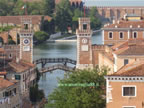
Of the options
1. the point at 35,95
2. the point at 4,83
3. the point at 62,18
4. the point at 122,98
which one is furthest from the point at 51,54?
the point at 122,98

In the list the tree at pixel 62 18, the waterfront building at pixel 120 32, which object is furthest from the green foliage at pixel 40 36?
the waterfront building at pixel 120 32

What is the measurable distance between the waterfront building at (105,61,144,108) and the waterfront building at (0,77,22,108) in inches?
347

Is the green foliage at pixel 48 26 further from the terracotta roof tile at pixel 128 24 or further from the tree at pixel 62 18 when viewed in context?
the terracotta roof tile at pixel 128 24

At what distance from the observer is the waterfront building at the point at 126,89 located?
26.1 meters

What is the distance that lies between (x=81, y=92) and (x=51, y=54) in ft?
185

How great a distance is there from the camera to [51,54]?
8781 centimetres

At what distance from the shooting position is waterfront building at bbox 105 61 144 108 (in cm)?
2612

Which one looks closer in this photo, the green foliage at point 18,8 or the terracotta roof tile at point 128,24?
the terracotta roof tile at point 128,24

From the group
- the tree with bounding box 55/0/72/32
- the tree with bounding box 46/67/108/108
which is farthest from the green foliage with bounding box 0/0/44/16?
the tree with bounding box 46/67/108/108

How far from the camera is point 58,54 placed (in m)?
87.4

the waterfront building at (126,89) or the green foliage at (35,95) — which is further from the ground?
the waterfront building at (126,89)

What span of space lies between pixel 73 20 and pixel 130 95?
111 m

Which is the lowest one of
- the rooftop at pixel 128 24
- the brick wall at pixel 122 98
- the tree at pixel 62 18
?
the tree at pixel 62 18

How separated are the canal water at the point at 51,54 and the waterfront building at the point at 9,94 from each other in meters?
9.30
